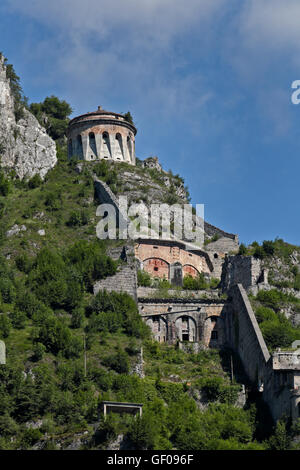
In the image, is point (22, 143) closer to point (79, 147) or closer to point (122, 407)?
point (79, 147)

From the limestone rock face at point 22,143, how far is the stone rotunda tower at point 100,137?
387cm

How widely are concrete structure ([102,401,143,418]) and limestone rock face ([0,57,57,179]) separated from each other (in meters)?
38.7

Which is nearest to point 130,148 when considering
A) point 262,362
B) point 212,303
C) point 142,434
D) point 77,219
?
point 77,219

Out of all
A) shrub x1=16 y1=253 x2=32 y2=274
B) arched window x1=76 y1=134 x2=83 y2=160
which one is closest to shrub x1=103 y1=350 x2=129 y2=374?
shrub x1=16 y1=253 x2=32 y2=274

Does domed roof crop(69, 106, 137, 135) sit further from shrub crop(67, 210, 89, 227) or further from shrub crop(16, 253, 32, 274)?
shrub crop(16, 253, 32, 274)

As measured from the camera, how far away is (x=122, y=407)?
168 feet

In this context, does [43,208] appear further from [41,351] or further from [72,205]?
[41,351]

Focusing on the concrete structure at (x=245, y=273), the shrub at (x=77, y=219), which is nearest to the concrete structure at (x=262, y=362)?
the concrete structure at (x=245, y=273)

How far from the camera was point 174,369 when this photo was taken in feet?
197

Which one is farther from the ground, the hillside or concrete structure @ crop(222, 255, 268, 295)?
concrete structure @ crop(222, 255, 268, 295)

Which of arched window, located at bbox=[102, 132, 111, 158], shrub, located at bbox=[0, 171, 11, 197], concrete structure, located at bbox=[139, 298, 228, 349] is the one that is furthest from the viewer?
arched window, located at bbox=[102, 132, 111, 158]

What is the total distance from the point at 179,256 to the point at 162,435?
91.7 feet

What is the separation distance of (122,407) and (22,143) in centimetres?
4194

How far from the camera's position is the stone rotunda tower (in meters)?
95.1
